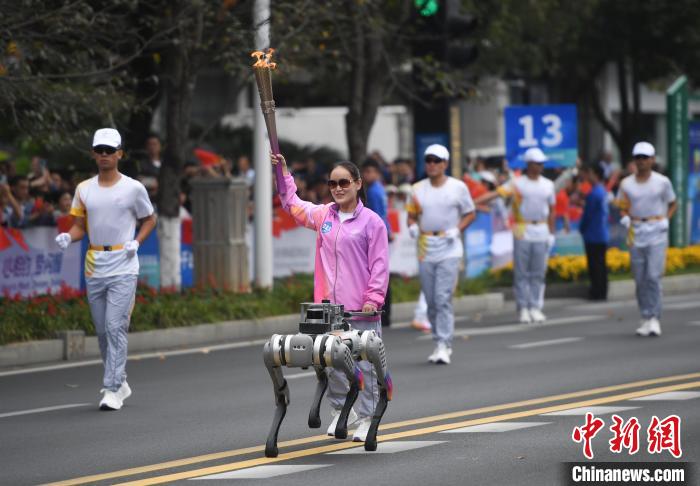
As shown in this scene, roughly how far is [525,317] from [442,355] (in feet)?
14.5

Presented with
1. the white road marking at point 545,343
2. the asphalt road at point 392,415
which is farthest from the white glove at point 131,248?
the white road marking at point 545,343

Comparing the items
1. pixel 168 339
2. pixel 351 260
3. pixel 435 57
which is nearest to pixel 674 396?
pixel 351 260

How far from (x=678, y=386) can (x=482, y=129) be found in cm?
3929

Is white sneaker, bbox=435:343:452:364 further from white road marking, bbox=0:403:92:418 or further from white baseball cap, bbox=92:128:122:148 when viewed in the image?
white baseball cap, bbox=92:128:122:148

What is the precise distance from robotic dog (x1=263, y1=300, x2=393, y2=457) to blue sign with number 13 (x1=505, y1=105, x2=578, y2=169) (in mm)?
12850

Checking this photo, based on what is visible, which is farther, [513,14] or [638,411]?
[513,14]

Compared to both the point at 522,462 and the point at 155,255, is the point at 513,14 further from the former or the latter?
the point at 522,462

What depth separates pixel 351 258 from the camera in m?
10.1

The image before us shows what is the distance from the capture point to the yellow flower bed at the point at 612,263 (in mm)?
23281

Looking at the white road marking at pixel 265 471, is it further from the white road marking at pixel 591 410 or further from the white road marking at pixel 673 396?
the white road marking at pixel 673 396

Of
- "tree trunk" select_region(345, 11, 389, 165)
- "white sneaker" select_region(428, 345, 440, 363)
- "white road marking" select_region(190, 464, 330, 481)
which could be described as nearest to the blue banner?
"tree trunk" select_region(345, 11, 389, 165)

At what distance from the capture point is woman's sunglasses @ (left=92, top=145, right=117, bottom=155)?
12039mm

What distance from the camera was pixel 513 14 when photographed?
3356 centimetres

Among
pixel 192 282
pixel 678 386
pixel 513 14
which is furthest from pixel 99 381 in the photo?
pixel 513 14
